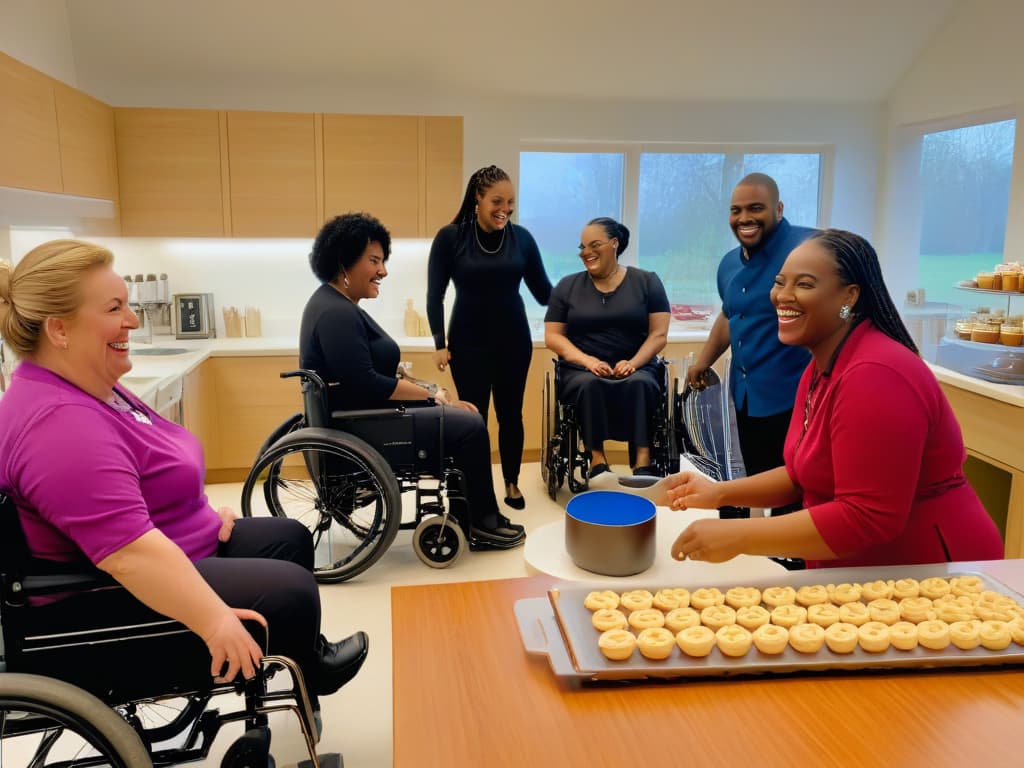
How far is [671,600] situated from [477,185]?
8.70 ft

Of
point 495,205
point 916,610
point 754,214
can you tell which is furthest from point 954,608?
point 495,205

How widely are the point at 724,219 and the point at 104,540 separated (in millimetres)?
4594

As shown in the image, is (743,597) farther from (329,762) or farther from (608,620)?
(329,762)

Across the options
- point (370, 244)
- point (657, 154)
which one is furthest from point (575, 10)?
point (370, 244)

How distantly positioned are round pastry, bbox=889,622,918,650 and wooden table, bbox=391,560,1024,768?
36 millimetres

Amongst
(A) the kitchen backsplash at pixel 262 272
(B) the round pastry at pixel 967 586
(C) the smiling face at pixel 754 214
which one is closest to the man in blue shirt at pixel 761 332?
(C) the smiling face at pixel 754 214

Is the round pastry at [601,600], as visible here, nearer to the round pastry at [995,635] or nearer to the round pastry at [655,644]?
the round pastry at [655,644]

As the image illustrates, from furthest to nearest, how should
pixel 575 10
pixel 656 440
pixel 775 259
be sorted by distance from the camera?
1. pixel 575 10
2. pixel 656 440
3. pixel 775 259

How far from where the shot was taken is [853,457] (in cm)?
149

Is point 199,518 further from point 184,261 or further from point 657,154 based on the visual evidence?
point 657,154

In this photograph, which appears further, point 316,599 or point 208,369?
point 208,369

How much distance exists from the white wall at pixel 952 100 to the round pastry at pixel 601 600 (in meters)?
3.71

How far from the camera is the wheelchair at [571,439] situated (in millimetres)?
3881

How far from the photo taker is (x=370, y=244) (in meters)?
3.10
